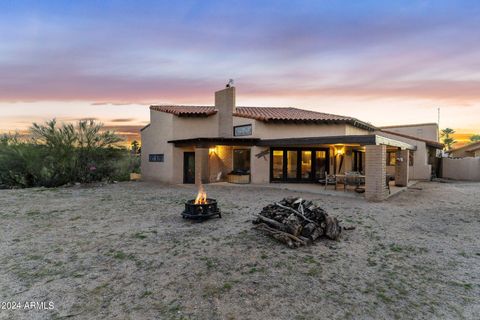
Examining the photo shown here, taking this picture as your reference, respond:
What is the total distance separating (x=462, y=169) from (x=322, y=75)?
51.7 ft

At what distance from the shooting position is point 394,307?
3.44 meters

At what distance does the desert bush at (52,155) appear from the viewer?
16.4 m

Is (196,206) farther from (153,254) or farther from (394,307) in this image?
(394,307)

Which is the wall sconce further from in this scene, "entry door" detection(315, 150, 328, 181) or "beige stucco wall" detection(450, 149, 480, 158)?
"beige stucco wall" detection(450, 149, 480, 158)

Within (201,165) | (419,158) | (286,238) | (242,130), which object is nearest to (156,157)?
(201,165)

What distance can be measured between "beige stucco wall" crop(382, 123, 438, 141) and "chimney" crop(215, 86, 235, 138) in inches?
753

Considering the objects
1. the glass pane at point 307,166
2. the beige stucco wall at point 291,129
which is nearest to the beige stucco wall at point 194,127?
the beige stucco wall at point 291,129

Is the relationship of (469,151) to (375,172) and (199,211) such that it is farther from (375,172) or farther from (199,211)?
(199,211)

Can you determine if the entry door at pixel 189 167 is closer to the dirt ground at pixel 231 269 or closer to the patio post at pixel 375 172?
the dirt ground at pixel 231 269

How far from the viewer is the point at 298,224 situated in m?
5.99

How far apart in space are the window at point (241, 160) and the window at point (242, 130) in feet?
3.75

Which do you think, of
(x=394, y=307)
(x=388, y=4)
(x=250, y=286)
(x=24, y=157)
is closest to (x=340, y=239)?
(x=394, y=307)

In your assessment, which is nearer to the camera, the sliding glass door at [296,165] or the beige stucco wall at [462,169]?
the sliding glass door at [296,165]

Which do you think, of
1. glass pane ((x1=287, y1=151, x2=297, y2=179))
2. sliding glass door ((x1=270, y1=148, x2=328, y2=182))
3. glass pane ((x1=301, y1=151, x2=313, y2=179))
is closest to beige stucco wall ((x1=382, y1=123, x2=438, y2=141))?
sliding glass door ((x1=270, y1=148, x2=328, y2=182))
